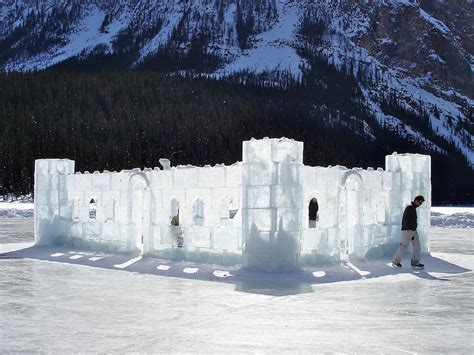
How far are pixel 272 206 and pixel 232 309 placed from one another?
4.07m

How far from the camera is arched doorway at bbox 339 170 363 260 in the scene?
14.4 m

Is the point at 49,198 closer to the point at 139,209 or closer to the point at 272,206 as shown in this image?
the point at 139,209

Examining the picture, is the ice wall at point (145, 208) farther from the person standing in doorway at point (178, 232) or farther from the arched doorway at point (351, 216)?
the arched doorway at point (351, 216)

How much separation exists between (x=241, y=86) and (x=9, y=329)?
15065 centimetres

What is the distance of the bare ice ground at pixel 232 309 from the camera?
6707 millimetres

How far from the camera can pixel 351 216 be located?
1461 cm

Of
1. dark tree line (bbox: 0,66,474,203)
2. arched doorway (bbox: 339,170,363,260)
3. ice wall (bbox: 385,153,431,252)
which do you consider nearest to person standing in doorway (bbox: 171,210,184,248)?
arched doorway (bbox: 339,170,363,260)

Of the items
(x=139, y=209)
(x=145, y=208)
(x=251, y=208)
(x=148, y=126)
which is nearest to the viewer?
(x=251, y=208)

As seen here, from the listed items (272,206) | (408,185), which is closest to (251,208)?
(272,206)

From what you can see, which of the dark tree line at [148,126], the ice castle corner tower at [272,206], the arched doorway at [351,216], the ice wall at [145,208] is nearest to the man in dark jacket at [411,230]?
the arched doorway at [351,216]

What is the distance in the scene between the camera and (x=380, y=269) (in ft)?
44.4

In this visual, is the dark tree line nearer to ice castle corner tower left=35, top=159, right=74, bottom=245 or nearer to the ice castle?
ice castle corner tower left=35, top=159, right=74, bottom=245

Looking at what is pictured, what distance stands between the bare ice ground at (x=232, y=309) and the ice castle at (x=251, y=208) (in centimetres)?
62

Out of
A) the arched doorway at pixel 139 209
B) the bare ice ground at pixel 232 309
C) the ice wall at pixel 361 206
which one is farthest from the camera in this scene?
the arched doorway at pixel 139 209
